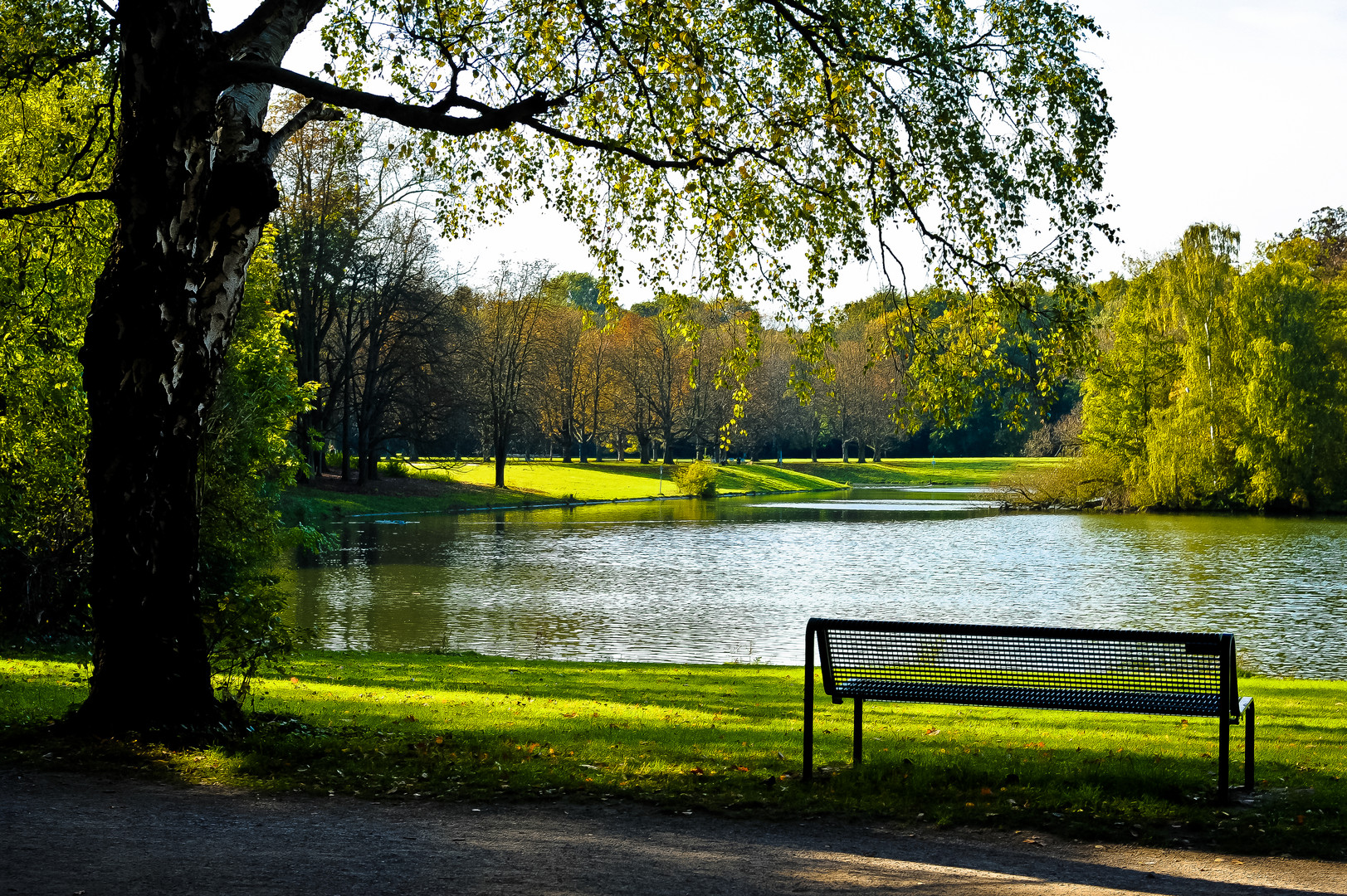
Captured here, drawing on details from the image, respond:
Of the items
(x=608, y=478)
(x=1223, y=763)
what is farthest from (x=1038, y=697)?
(x=608, y=478)

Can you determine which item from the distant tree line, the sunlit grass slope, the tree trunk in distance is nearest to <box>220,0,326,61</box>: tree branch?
the distant tree line

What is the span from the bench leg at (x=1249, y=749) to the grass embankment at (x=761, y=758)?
123 millimetres

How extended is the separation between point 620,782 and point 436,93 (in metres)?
5.61

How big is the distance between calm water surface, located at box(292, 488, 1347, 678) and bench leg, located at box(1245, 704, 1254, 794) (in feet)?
35.2

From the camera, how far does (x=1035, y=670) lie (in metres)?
6.35

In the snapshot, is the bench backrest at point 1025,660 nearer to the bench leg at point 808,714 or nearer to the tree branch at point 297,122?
the bench leg at point 808,714

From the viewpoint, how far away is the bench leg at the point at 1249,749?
244 inches

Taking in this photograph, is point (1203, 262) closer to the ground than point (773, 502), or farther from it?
farther from it

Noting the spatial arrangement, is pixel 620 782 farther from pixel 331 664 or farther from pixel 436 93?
pixel 331 664

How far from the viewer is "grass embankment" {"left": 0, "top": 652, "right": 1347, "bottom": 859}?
5.90 m

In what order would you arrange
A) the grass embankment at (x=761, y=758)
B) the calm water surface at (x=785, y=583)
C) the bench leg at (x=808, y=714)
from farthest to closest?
1. the calm water surface at (x=785, y=583)
2. the bench leg at (x=808, y=714)
3. the grass embankment at (x=761, y=758)

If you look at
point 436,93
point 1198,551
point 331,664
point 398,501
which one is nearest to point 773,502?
point 398,501

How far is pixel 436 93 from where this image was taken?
350 inches

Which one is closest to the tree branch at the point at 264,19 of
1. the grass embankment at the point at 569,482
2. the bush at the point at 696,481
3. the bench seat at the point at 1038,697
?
the bench seat at the point at 1038,697
